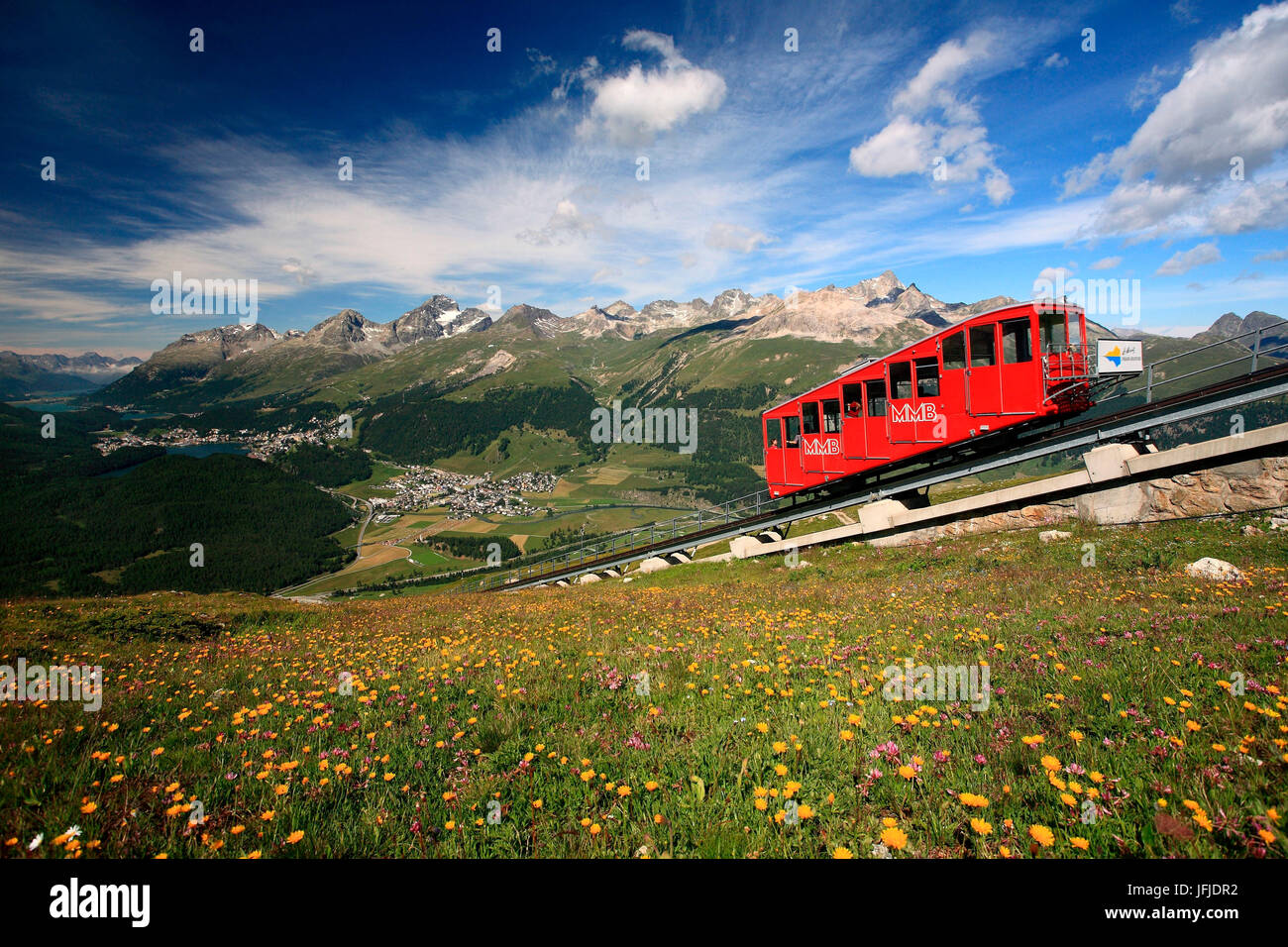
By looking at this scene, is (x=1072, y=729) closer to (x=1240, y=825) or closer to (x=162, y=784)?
(x=1240, y=825)

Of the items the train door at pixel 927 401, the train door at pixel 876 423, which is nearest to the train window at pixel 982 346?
the train door at pixel 927 401

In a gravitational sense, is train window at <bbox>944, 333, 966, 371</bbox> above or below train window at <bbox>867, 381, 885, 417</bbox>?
above

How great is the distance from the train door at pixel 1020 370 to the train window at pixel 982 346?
1.18 feet

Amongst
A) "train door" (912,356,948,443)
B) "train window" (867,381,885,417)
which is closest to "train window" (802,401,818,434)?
"train window" (867,381,885,417)

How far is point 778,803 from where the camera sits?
3.96 m

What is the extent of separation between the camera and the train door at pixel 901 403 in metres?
19.3

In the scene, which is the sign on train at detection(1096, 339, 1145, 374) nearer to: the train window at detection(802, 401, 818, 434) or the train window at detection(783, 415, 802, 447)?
the train window at detection(802, 401, 818, 434)

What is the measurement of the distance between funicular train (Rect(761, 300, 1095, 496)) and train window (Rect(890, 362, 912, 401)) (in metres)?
0.04

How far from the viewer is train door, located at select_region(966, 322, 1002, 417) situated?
56.4 ft

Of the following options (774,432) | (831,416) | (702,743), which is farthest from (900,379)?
(702,743)

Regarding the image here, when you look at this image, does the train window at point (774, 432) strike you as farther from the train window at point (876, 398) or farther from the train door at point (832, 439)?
the train window at point (876, 398)

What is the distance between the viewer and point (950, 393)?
59.9 feet

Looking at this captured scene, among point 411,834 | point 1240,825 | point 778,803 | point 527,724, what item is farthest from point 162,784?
point 1240,825
